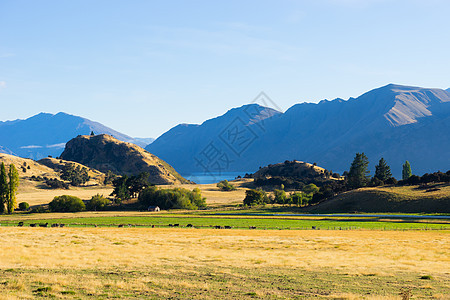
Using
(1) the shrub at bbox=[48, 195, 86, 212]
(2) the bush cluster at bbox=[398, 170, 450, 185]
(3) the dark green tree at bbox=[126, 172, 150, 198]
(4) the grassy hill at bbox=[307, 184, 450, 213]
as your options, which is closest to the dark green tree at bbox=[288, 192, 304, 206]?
(4) the grassy hill at bbox=[307, 184, 450, 213]

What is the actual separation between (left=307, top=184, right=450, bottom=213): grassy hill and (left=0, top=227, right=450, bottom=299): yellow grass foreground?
6667 cm

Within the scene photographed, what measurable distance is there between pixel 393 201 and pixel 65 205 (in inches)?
4146

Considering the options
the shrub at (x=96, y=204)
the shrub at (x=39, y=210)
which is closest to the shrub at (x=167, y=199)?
the shrub at (x=96, y=204)

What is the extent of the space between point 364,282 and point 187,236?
39.9m

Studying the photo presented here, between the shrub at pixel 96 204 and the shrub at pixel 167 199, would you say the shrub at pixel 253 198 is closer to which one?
the shrub at pixel 167 199

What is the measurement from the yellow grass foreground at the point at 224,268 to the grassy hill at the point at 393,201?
66.7 m

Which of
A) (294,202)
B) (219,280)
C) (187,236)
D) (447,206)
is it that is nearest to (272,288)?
(219,280)

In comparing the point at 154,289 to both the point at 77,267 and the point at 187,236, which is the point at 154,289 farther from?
the point at 187,236

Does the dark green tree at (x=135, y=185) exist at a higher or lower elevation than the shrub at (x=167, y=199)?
higher

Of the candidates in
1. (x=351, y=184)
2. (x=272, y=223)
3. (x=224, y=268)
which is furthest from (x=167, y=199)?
(x=224, y=268)

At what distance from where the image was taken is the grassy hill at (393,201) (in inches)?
4931

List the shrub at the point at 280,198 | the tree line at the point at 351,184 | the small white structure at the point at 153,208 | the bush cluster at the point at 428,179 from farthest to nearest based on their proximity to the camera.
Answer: the shrub at the point at 280,198, the tree line at the point at 351,184, the bush cluster at the point at 428,179, the small white structure at the point at 153,208

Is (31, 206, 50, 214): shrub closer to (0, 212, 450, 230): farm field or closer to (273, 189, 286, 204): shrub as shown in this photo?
(0, 212, 450, 230): farm field

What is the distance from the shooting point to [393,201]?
134 metres
